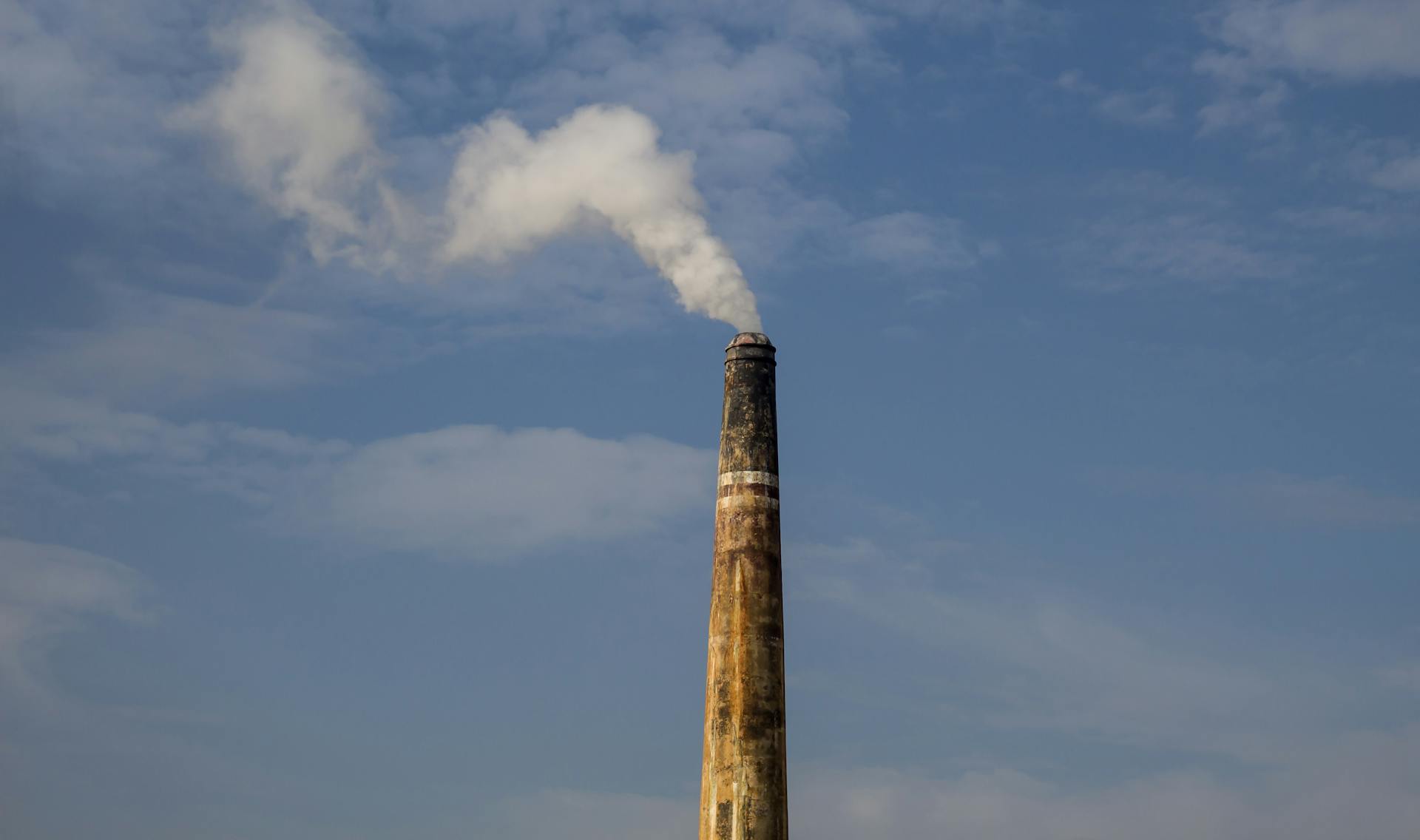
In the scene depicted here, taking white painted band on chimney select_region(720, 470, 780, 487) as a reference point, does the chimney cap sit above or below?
above

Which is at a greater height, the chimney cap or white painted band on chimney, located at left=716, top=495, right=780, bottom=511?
the chimney cap

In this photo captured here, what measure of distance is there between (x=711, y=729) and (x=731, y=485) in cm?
271

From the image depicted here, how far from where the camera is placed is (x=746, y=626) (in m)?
17.6

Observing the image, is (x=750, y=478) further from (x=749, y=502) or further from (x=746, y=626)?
(x=746, y=626)

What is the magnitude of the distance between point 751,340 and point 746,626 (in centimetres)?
336

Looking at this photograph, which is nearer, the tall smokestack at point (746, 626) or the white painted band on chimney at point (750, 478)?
the tall smokestack at point (746, 626)

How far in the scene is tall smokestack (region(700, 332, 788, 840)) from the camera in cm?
1705

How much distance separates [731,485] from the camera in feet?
59.4

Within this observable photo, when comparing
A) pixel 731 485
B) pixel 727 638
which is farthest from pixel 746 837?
pixel 731 485

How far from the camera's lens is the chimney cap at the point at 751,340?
61.2 ft

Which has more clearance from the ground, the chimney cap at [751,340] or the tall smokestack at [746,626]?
the chimney cap at [751,340]

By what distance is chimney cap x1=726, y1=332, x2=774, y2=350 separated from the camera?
1864cm

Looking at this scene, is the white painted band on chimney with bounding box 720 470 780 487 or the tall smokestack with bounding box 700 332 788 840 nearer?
the tall smokestack with bounding box 700 332 788 840

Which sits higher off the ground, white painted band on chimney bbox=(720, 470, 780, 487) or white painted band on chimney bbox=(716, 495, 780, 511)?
white painted band on chimney bbox=(720, 470, 780, 487)
